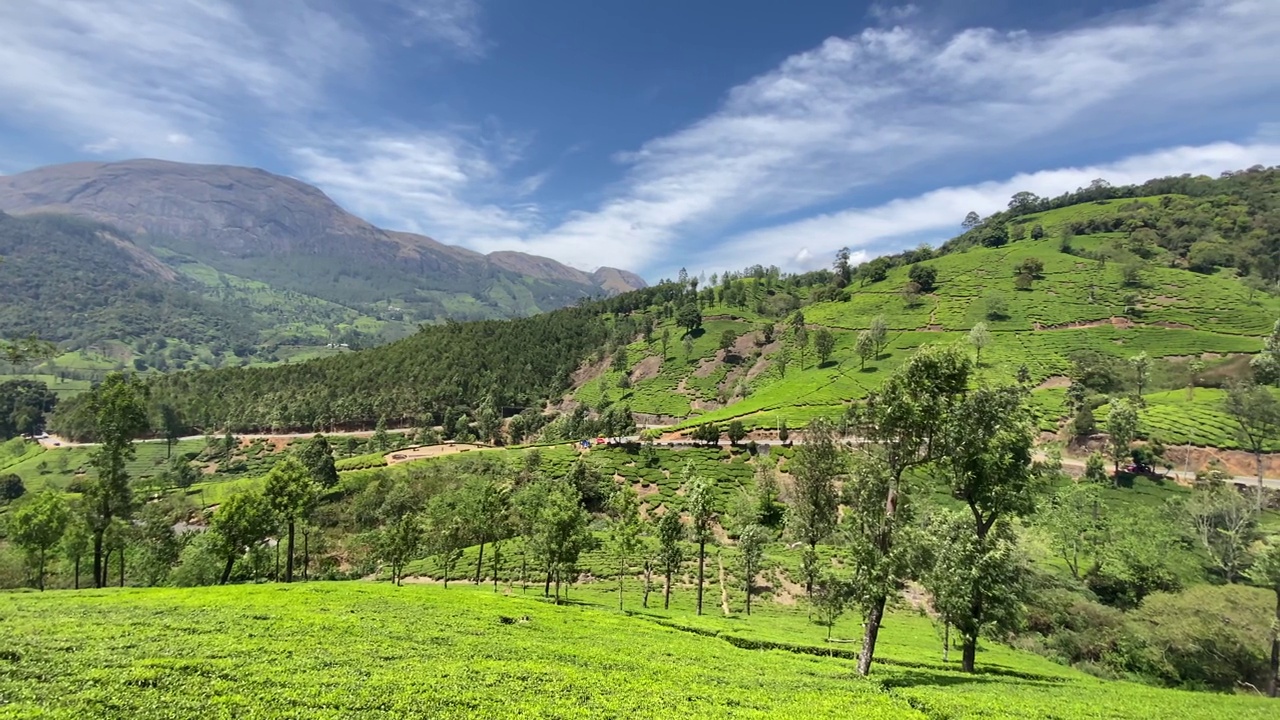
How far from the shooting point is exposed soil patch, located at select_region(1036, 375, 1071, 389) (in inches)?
4183

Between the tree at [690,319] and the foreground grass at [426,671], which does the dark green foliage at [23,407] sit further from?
the tree at [690,319]

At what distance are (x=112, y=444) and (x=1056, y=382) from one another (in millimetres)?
147655

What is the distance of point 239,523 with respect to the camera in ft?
147

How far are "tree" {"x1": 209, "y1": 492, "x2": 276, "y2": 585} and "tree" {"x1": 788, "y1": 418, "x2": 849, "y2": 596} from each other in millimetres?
53329

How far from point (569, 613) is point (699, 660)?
1278 centimetres

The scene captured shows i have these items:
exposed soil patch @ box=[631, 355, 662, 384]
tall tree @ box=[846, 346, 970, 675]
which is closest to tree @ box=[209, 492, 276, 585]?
tall tree @ box=[846, 346, 970, 675]

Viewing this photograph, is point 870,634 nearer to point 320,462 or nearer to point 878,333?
point 320,462

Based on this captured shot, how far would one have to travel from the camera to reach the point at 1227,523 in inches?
1928

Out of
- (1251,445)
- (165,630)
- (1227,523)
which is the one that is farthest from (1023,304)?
(165,630)

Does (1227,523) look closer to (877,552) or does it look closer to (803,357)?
(877,552)

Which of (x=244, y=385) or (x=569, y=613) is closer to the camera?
(x=569, y=613)

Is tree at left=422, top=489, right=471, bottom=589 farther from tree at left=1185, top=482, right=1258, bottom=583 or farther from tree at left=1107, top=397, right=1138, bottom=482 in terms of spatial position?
tree at left=1107, top=397, right=1138, bottom=482

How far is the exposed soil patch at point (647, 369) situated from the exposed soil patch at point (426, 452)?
61.6m

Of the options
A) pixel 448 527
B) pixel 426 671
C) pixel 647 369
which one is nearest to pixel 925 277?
pixel 647 369
